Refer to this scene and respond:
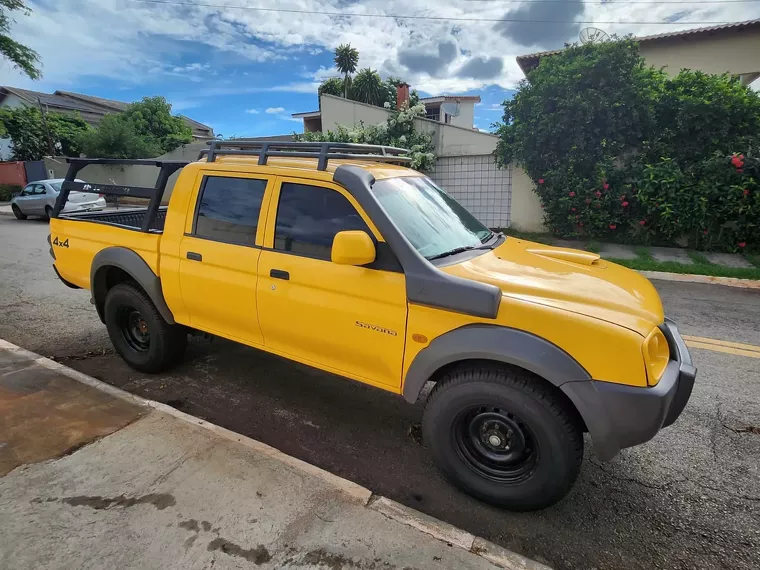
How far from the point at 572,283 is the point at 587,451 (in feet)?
4.32

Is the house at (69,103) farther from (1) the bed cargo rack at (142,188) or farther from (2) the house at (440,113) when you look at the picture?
(1) the bed cargo rack at (142,188)

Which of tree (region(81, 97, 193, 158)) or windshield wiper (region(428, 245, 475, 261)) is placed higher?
tree (region(81, 97, 193, 158))

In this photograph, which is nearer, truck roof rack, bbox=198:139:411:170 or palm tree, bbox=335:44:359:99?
truck roof rack, bbox=198:139:411:170

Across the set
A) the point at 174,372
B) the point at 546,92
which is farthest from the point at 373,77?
the point at 174,372

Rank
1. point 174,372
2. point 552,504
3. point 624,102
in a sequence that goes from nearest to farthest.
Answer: point 552,504
point 174,372
point 624,102

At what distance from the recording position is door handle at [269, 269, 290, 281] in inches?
116

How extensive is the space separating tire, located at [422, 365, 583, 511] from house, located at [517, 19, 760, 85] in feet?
50.7

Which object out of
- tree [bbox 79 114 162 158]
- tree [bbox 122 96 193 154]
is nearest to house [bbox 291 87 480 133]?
tree [bbox 122 96 193 154]

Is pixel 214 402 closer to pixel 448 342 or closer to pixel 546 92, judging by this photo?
pixel 448 342

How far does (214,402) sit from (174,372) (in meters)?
0.77

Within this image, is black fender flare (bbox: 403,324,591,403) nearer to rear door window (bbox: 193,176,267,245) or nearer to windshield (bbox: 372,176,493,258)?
windshield (bbox: 372,176,493,258)

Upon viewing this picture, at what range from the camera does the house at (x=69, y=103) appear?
36.8 m

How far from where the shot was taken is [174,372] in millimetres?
4180

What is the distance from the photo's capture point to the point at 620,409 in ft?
6.84
